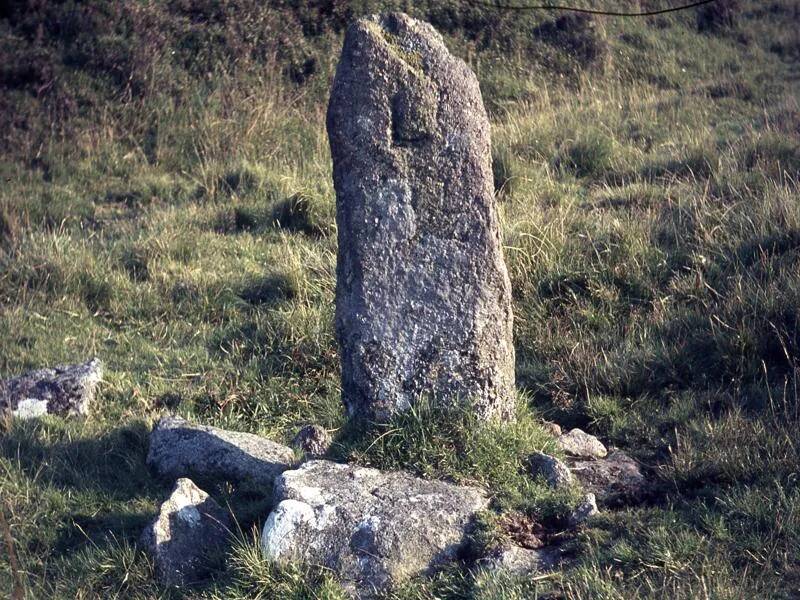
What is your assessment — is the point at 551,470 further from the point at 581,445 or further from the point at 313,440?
the point at 313,440

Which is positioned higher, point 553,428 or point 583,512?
point 583,512


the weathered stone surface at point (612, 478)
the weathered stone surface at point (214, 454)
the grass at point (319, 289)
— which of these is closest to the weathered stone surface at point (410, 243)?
the grass at point (319, 289)

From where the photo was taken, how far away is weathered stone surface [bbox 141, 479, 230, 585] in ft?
14.5

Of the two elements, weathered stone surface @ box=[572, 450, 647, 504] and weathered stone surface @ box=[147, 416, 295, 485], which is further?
weathered stone surface @ box=[147, 416, 295, 485]

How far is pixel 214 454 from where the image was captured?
17.4ft

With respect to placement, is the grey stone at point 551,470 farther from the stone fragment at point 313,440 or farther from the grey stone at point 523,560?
the stone fragment at point 313,440

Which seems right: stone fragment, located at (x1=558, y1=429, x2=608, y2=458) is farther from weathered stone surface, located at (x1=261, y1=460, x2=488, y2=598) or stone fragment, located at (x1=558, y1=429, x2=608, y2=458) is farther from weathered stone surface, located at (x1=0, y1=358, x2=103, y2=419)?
weathered stone surface, located at (x1=0, y1=358, x2=103, y2=419)

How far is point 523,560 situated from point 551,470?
62cm

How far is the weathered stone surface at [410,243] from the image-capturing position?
4.96 metres

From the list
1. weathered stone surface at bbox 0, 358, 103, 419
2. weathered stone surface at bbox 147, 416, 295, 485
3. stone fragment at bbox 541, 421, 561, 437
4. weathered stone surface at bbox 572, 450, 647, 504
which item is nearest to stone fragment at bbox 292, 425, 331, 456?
weathered stone surface at bbox 147, 416, 295, 485

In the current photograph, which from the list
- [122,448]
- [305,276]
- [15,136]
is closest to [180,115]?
[15,136]

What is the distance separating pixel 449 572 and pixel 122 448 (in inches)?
95.5

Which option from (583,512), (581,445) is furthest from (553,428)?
(583,512)

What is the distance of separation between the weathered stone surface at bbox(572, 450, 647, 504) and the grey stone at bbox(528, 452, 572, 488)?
15cm
